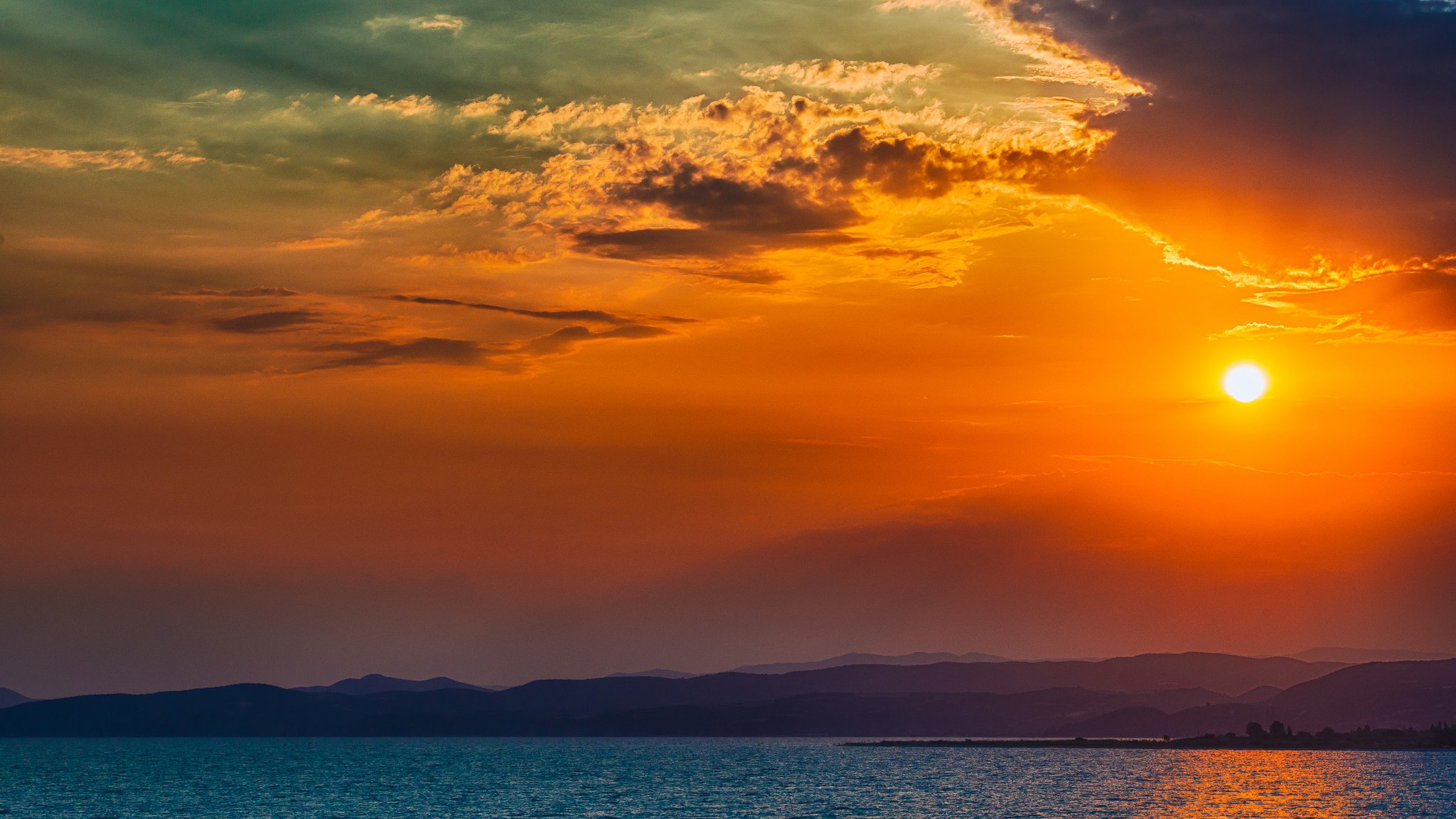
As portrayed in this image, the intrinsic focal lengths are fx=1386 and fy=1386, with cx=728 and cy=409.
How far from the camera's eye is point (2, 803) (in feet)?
589

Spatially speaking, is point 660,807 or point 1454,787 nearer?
point 660,807

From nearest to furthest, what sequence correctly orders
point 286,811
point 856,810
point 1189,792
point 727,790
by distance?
point 856,810
point 286,811
point 1189,792
point 727,790

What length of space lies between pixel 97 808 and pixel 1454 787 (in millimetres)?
170569

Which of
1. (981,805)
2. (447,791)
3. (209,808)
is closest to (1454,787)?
(981,805)

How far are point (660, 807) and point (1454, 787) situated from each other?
103m

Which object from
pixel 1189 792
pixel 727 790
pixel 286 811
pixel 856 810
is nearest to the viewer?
pixel 856 810

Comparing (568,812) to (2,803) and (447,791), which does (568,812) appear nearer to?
(447,791)

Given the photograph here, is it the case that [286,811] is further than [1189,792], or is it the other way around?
[1189,792]

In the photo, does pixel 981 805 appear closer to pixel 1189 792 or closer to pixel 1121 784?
pixel 1189 792

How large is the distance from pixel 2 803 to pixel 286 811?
46.5m

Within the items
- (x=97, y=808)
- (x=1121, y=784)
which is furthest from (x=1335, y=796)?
(x=97, y=808)

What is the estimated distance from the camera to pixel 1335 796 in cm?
16562

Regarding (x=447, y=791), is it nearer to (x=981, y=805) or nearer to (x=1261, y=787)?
(x=981, y=805)

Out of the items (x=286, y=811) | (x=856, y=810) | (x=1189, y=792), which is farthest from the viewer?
(x=1189, y=792)
